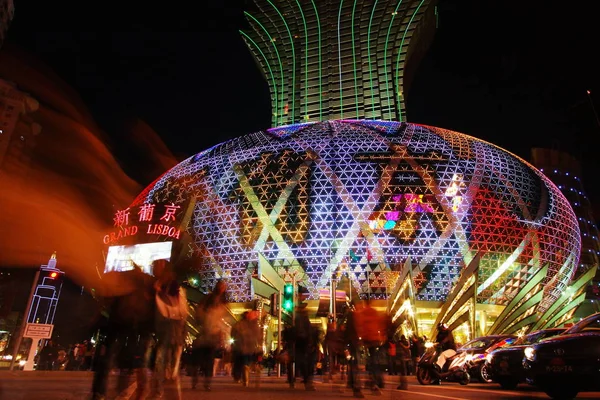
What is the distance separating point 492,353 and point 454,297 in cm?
Result: 2562

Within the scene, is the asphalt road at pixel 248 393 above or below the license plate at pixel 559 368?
below

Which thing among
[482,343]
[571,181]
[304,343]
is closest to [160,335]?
[304,343]

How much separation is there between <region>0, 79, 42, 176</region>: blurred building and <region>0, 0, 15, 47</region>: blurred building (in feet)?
29.0

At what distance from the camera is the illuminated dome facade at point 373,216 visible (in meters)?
41.3

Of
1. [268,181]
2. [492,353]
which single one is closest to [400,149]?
[268,181]

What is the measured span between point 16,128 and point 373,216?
77.6 metres

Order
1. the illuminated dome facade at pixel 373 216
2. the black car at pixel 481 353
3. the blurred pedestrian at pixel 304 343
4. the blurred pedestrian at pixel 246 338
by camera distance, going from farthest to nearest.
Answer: the illuminated dome facade at pixel 373 216 → the black car at pixel 481 353 → the blurred pedestrian at pixel 304 343 → the blurred pedestrian at pixel 246 338

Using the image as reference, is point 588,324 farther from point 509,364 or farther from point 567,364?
point 509,364

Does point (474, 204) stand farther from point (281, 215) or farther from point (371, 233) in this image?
point (281, 215)

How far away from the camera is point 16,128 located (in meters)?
84.9

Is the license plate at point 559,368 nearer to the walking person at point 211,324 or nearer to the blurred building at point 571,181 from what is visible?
the walking person at point 211,324

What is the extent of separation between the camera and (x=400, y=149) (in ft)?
151

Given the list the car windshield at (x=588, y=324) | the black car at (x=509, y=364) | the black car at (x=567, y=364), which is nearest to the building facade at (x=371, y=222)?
the black car at (x=509, y=364)

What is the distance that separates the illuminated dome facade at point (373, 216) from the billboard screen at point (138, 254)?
6.08 ft
